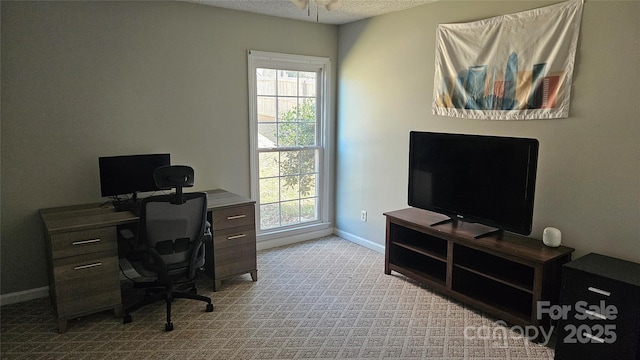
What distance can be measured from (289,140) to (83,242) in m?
2.37

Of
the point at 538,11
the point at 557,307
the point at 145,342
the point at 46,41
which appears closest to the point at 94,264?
the point at 145,342

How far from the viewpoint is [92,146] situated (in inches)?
134

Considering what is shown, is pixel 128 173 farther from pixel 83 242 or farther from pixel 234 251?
pixel 234 251

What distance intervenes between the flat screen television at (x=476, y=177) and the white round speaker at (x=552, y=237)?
0.14 metres

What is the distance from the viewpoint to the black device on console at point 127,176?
3.27 m

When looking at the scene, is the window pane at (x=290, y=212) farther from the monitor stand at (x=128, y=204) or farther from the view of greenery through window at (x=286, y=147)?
the monitor stand at (x=128, y=204)

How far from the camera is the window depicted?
434 cm

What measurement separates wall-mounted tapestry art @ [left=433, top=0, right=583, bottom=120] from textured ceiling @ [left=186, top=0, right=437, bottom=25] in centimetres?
58

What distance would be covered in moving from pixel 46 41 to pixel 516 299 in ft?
13.3

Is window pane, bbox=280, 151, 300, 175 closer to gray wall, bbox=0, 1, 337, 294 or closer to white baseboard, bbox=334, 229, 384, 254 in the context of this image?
gray wall, bbox=0, 1, 337, 294

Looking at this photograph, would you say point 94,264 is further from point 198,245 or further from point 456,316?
point 456,316

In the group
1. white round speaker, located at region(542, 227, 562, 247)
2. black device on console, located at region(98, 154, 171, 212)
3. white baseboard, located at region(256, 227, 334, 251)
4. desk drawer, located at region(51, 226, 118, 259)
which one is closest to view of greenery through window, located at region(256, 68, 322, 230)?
white baseboard, located at region(256, 227, 334, 251)

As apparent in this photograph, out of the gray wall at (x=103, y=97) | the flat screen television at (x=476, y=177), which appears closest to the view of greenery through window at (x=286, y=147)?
the gray wall at (x=103, y=97)

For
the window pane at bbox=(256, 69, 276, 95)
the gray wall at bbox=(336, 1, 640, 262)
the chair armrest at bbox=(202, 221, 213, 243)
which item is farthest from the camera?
the window pane at bbox=(256, 69, 276, 95)
